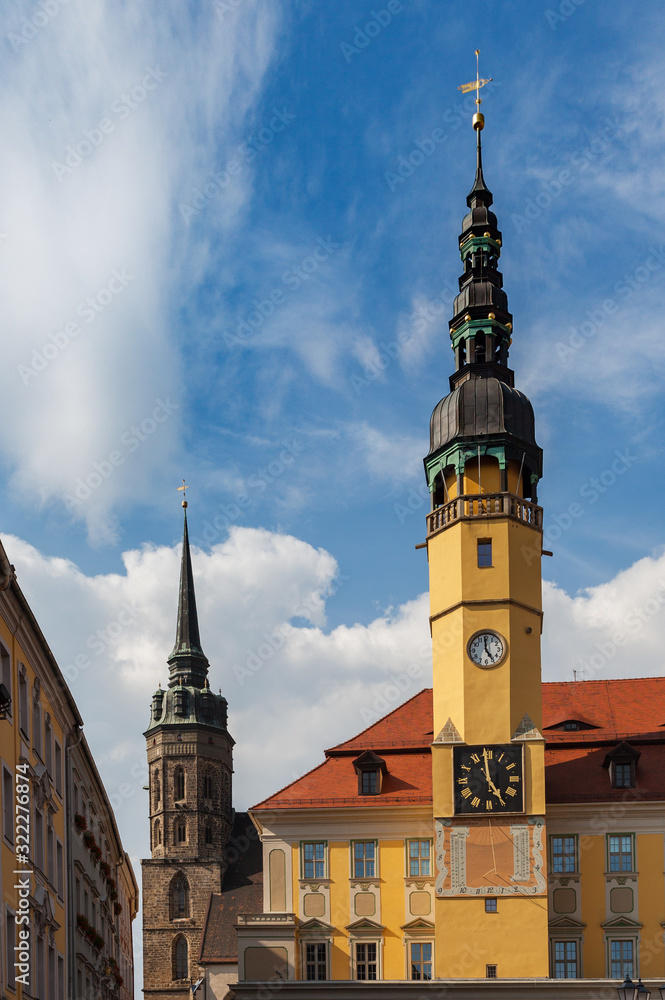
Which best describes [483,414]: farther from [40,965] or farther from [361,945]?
[40,965]

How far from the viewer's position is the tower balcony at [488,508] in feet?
165

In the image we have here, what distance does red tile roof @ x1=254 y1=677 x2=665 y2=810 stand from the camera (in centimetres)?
4972

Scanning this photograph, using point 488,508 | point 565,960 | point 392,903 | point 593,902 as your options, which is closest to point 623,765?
point 593,902

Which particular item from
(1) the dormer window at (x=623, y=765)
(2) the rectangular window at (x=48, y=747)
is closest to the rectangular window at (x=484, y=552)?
(1) the dormer window at (x=623, y=765)

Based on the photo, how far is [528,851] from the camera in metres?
46.6

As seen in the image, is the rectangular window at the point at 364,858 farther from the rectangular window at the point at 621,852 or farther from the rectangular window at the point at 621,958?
the rectangular window at the point at 621,958

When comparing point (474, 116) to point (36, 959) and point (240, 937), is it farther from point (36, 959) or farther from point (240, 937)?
point (36, 959)

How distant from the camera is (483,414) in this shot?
5234 centimetres

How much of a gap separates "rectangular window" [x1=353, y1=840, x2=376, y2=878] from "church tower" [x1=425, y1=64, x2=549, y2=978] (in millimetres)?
3069

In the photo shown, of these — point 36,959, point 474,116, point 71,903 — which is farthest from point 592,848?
point 474,116

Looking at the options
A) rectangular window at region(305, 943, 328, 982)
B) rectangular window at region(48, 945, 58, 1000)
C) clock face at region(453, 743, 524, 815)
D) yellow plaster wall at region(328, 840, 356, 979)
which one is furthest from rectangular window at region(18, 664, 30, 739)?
rectangular window at region(305, 943, 328, 982)

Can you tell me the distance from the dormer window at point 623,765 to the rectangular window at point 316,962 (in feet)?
39.7

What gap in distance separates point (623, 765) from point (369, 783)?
30.7 feet

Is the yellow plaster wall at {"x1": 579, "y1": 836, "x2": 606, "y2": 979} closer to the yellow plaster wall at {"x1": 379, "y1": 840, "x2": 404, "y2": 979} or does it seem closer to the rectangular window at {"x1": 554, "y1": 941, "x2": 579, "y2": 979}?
the rectangular window at {"x1": 554, "y1": 941, "x2": 579, "y2": 979}
